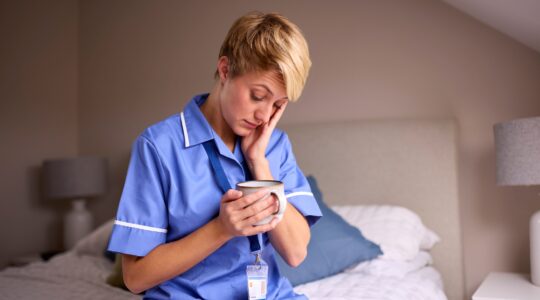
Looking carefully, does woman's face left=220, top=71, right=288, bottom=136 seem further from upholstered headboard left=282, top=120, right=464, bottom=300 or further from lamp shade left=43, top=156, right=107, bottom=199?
lamp shade left=43, top=156, right=107, bottom=199

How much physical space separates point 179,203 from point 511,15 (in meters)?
1.73

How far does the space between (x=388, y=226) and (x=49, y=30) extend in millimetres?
2759

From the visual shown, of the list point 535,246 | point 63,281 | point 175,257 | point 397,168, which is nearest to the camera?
A: point 175,257

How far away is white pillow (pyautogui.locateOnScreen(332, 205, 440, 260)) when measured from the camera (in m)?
2.44

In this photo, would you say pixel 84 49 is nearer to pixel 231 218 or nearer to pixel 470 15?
pixel 470 15

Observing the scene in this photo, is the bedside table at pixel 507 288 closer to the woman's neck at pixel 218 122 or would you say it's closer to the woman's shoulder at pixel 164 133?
the woman's neck at pixel 218 122

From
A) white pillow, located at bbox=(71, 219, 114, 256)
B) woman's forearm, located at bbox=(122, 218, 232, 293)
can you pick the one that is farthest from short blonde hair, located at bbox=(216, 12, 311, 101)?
white pillow, located at bbox=(71, 219, 114, 256)

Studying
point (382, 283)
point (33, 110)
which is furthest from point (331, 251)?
point (33, 110)

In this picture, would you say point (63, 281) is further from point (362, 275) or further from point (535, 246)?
point (535, 246)

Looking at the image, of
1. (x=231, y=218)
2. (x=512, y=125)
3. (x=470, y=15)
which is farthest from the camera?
(x=470, y=15)

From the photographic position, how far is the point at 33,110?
3.94m

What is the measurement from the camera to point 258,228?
3.93 ft

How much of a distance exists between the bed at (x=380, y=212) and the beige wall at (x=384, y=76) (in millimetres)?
129

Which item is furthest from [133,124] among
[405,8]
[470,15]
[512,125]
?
[512,125]
